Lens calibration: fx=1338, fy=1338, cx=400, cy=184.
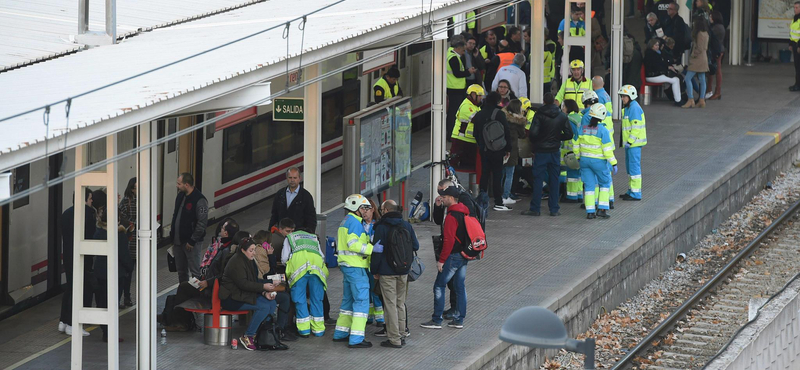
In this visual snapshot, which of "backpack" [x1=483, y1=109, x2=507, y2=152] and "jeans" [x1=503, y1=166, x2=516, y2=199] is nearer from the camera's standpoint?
"backpack" [x1=483, y1=109, x2=507, y2=152]

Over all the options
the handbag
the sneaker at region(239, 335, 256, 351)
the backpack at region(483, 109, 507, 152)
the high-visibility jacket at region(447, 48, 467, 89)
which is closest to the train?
the high-visibility jacket at region(447, 48, 467, 89)

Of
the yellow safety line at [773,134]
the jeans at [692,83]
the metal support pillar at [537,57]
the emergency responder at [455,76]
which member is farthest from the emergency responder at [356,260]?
the jeans at [692,83]

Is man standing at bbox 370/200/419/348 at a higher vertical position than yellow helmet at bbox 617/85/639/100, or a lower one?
lower

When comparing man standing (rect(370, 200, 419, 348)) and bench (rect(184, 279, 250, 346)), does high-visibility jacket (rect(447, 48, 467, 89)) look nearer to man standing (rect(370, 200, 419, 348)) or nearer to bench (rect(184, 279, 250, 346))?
man standing (rect(370, 200, 419, 348))

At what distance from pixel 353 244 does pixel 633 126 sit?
6.99m

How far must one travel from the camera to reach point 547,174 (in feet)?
57.7

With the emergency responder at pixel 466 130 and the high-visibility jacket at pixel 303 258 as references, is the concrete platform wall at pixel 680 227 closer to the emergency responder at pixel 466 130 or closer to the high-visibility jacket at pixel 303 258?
the high-visibility jacket at pixel 303 258

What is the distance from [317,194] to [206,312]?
2.32 m

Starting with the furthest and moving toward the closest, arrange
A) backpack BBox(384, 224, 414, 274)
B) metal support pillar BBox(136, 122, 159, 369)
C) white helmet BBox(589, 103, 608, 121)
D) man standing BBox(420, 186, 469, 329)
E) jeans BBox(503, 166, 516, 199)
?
jeans BBox(503, 166, 516, 199) < white helmet BBox(589, 103, 608, 121) < man standing BBox(420, 186, 469, 329) < backpack BBox(384, 224, 414, 274) < metal support pillar BBox(136, 122, 159, 369)

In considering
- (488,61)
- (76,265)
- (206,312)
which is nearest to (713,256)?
(488,61)

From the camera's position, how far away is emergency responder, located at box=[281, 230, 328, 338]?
1280 centimetres

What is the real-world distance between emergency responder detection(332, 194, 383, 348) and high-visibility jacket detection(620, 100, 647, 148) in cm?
661

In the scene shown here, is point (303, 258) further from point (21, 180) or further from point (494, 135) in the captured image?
point (494, 135)

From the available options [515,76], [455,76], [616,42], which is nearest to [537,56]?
[515,76]
